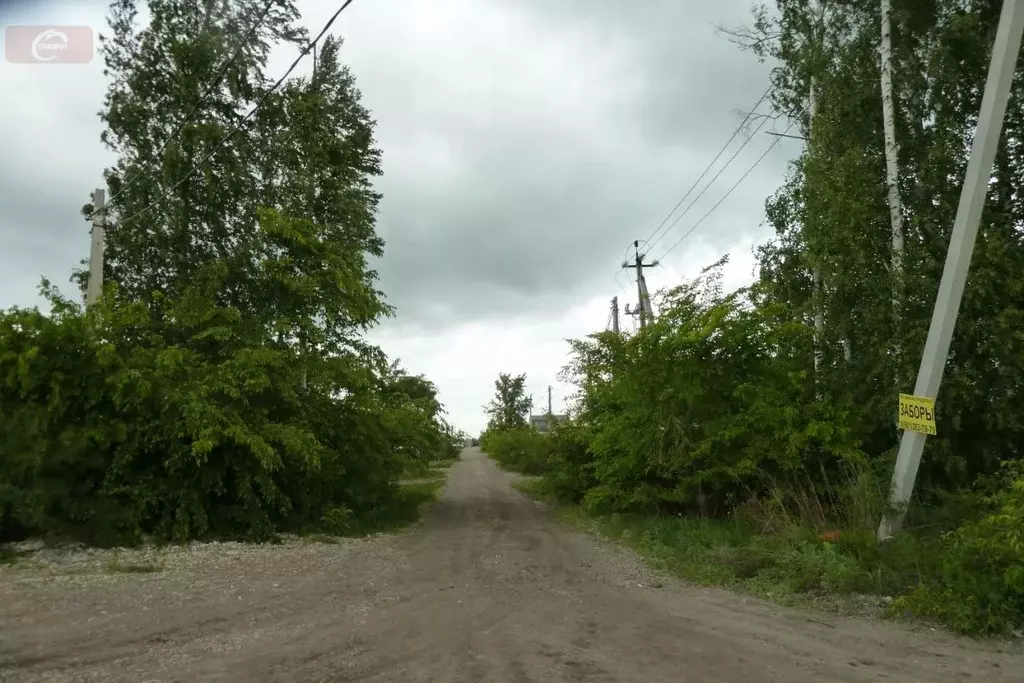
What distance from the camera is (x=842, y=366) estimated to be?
1548 centimetres

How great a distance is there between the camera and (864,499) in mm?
11695

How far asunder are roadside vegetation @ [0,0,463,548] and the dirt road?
7.23 feet

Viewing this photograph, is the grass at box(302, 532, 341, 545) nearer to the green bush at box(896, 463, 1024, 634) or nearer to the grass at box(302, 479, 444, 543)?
the grass at box(302, 479, 444, 543)

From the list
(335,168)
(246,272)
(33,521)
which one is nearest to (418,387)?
(246,272)

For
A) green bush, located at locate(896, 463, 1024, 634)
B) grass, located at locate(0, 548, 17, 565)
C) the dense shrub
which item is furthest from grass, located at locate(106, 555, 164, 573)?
green bush, located at locate(896, 463, 1024, 634)

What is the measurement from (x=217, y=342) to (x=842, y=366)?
1255 cm

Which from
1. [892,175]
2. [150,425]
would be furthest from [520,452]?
[892,175]

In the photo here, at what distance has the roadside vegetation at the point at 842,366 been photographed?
38.4 ft

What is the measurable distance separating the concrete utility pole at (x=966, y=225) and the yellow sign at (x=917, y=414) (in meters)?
0.12

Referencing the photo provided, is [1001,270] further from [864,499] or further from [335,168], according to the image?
[335,168]

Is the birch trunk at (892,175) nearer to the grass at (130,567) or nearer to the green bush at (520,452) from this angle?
the grass at (130,567)

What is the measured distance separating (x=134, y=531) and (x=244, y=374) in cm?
325

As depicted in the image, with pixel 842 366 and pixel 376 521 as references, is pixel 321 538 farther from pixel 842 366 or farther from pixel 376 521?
pixel 842 366

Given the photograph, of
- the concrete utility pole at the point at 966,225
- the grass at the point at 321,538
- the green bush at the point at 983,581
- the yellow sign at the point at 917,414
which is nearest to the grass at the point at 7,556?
the grass at the point at 321,538
